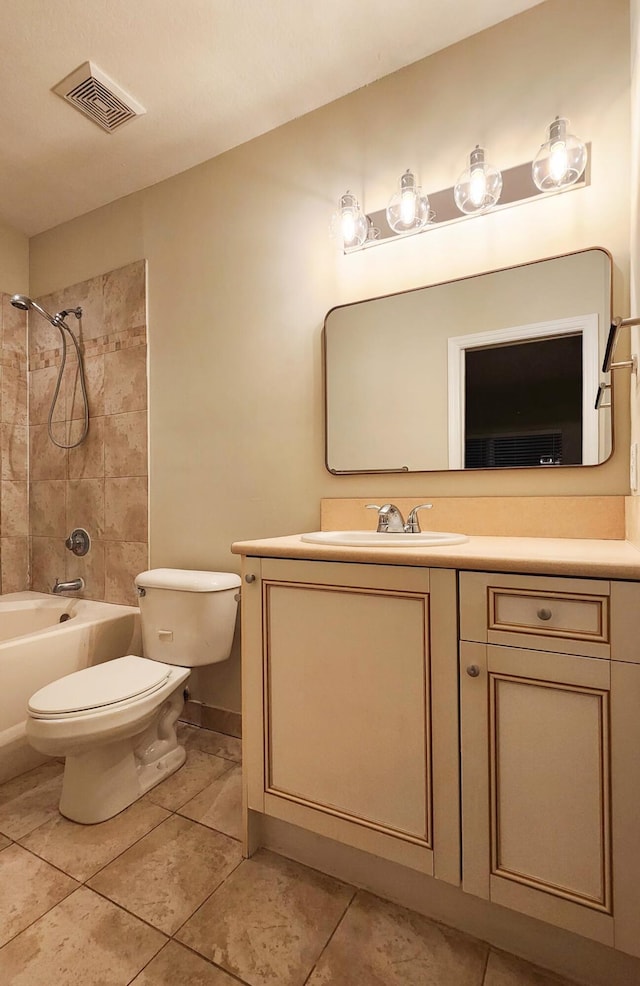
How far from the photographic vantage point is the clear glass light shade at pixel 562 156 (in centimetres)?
133

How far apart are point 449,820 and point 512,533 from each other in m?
0.78

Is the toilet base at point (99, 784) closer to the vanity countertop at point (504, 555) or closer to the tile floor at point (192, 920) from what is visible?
the tile floor at point (192, 920)

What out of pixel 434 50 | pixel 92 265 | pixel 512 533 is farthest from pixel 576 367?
pixel 92 265

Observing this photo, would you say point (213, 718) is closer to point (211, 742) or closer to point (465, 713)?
Result: point (211, 742)

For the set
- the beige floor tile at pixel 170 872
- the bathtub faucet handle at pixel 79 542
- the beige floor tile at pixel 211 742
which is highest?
the bathtub faucet handle at pixel 79 542

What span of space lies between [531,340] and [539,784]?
1.17 m

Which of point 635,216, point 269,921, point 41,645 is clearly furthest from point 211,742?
point 635,216

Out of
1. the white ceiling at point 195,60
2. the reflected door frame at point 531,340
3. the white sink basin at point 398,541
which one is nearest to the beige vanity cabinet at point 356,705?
the white sink basin at point 398,541

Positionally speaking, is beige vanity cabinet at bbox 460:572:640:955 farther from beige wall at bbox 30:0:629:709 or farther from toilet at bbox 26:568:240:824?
toilet at bbox 26:568:240:824

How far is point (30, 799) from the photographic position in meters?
1.63

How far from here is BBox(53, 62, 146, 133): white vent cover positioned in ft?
5.49

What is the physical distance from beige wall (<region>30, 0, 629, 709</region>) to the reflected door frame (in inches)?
2.8

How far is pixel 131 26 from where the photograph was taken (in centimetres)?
151

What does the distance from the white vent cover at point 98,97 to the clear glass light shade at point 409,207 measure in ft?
3.51
